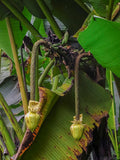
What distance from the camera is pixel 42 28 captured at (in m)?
1.19

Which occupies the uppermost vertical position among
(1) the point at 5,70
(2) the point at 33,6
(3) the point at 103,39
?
(2) the point at 33,6

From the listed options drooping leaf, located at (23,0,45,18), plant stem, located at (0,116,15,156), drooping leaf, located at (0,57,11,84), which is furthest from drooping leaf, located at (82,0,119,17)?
drooping leaf, located at (0,57,11,84)

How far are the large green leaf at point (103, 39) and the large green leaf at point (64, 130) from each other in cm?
17

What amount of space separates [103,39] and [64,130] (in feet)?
0.93

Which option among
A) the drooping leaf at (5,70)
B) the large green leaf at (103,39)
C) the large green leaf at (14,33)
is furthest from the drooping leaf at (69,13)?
the drooping leaf at (5,70)

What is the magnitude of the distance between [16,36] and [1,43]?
0.26ft

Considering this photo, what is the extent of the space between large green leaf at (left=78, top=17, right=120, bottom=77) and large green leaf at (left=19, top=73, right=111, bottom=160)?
0.17 m

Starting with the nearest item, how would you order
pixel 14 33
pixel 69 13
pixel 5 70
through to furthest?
1. pixel 69 13
2. pixel 14 33
3. pixel 5 70

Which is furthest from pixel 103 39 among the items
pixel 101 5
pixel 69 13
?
pixel 69 13

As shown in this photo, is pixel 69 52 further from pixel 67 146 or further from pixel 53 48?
pixel 67 146

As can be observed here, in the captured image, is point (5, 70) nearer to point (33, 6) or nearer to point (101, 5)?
point (33, 6)

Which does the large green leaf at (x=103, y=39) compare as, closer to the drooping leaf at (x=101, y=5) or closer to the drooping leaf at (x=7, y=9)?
the drooping leaf at (x=101, y=5)

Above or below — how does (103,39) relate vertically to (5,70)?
above

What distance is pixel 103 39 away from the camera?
0.47m
